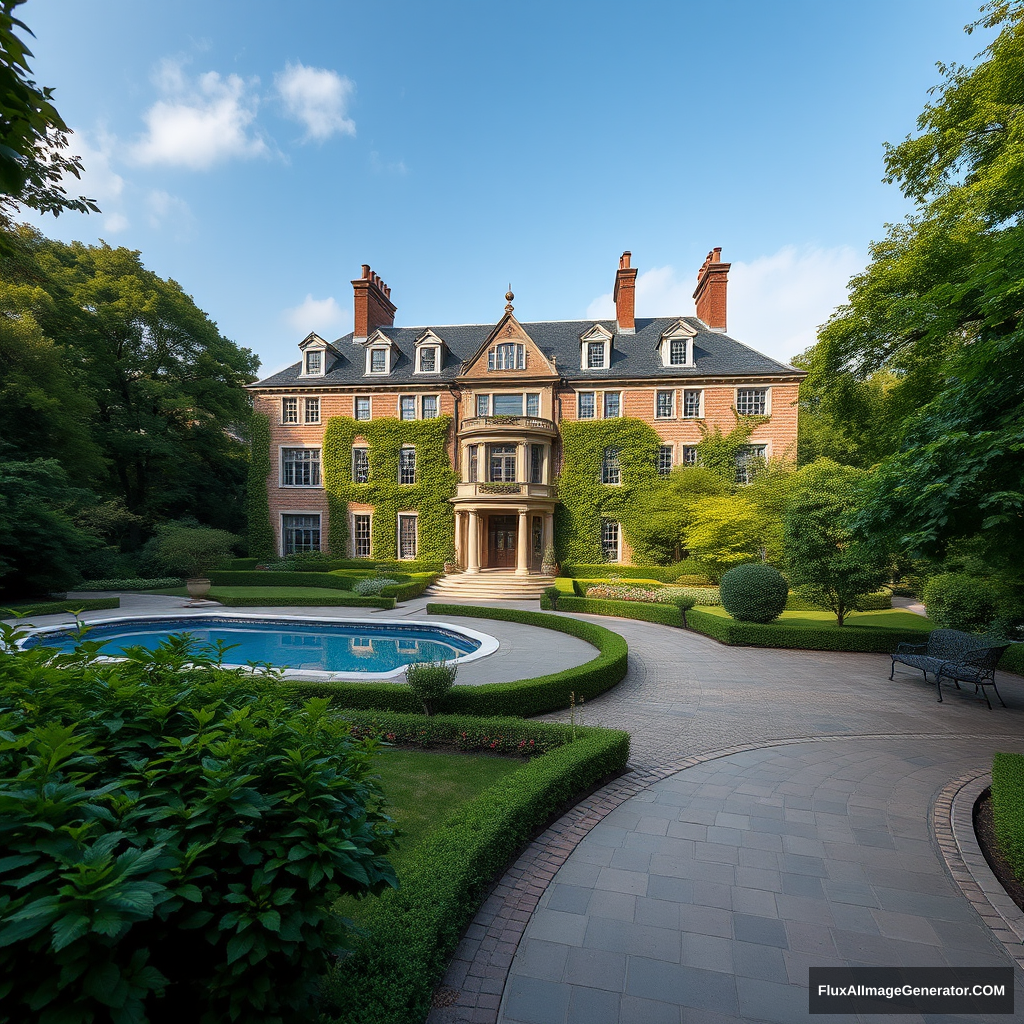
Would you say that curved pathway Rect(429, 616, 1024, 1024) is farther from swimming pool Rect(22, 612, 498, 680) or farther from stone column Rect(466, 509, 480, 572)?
stone column Rect(466, 509, 480, 572)

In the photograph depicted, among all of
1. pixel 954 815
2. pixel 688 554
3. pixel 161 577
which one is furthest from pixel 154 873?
pixel 161 577

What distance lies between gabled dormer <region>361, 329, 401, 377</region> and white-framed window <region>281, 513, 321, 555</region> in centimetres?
1018

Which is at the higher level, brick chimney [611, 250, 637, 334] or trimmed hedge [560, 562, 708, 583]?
brick chimney [611, 250, 637, 334]

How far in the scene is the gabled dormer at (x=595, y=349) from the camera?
1150 inches

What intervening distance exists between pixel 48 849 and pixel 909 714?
12165mm

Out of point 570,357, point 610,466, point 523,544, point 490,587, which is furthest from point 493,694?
point 570,357

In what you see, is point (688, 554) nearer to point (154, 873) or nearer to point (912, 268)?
point (912, 268)

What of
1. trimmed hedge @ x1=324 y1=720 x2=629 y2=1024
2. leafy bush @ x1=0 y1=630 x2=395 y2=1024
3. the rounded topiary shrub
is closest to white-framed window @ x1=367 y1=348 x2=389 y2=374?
the rounded topiary shrub

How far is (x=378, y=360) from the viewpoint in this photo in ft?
102

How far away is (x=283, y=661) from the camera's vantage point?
47.4 ft

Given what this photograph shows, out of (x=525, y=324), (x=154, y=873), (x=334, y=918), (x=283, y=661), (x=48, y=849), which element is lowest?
(x=283, y=661)

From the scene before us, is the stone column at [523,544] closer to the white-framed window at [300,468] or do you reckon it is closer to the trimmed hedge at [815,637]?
the trimmed hedge at [815,637]

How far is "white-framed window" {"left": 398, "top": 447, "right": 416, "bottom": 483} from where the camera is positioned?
30.5m

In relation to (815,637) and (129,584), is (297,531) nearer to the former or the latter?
(129,584)
